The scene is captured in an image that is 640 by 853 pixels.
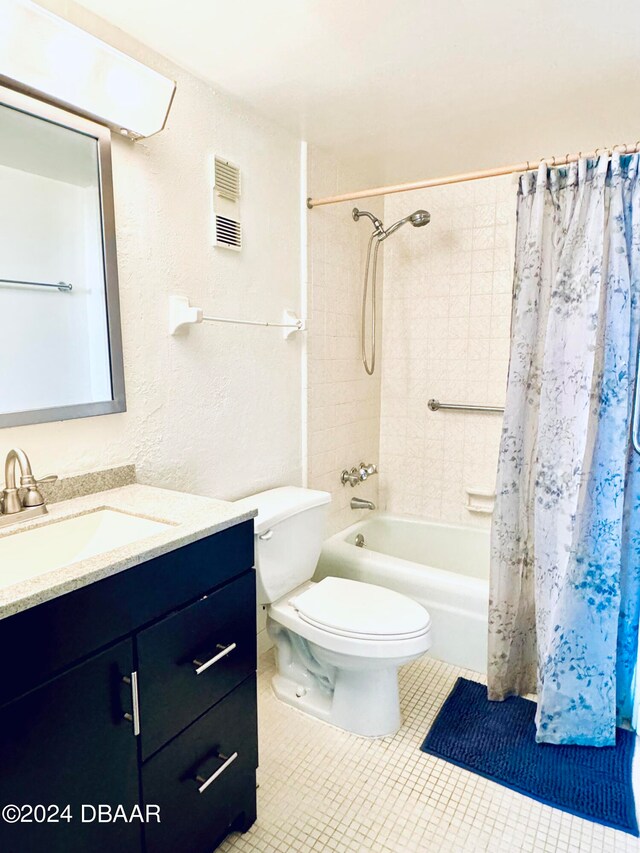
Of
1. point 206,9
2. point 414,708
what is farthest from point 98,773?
Result: point 206,9

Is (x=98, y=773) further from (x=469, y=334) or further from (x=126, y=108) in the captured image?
(x=469, y=334)

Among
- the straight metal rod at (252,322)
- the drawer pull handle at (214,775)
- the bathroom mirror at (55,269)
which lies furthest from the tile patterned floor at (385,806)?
the straight metal rod at (252,322)

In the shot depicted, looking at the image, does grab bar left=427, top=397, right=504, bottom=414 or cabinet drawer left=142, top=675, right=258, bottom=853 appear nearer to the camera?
cabinet drawer left=142, top=675, right=258, bottom=853

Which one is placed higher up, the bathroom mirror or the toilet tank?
the bathroom mirror

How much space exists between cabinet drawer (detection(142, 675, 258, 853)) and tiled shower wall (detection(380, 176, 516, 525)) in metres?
1.79

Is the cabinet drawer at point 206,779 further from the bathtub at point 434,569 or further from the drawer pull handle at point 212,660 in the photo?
the bathtub at point 434,569

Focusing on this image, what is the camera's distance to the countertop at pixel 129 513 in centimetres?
86

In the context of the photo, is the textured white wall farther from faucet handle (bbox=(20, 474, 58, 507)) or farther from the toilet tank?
the toilet tank

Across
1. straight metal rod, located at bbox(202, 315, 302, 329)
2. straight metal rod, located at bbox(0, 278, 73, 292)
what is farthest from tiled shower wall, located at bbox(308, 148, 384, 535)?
straight metal rod, located at bbox(0, 278, 73, 292)

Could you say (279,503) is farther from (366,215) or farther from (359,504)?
(366,215)

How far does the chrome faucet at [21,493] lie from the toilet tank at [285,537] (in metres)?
0.62

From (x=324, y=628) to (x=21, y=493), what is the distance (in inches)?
39.2

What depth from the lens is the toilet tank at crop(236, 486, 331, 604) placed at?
A: 1.74 meters

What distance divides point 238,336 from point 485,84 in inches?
47.1
